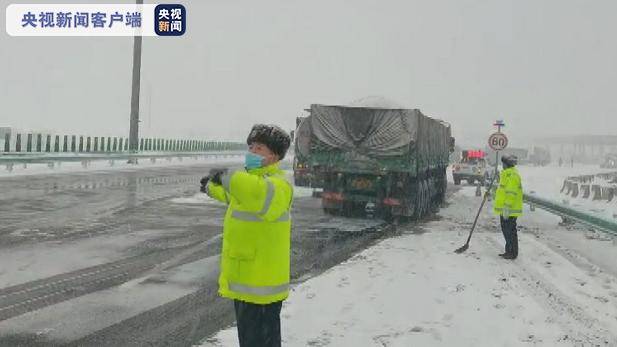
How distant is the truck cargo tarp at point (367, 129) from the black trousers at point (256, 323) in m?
13.0

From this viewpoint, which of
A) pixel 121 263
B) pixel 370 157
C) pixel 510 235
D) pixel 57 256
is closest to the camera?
pixel 121 263

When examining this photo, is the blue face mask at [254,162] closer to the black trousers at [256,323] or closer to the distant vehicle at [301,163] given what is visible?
the black trousers at [256,323]

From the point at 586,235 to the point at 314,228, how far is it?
633cm

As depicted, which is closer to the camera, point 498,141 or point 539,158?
point 498,141

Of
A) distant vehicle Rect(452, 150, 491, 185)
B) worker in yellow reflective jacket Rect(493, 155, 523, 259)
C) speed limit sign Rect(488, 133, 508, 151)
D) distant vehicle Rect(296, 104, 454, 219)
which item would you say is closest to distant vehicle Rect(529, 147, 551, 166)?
distant vehicle Rect(452, 150, 491, 185)

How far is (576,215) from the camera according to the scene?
589 inches

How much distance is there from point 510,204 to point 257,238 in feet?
28.4

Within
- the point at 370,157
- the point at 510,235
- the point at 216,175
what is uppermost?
the point at 370,157

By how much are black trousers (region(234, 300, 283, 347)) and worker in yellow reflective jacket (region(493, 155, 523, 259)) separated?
8172mm

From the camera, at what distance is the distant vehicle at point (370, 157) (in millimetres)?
16578

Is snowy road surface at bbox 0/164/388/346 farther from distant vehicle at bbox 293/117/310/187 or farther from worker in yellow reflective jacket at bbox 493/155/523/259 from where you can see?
distant vehicle at bbox 293/117/310/187

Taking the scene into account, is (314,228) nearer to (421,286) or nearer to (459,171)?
(421,286)

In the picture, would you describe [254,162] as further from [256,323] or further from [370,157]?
[370,157]

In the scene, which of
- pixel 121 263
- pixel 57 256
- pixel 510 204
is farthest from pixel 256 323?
pixel 510 204
